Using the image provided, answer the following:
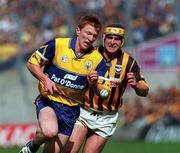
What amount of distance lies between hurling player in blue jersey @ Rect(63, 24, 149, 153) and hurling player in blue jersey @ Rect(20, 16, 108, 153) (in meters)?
0.12

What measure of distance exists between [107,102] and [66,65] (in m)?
0.68

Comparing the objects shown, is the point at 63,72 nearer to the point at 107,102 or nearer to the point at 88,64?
the point at 88,64

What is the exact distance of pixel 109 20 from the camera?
781 inches

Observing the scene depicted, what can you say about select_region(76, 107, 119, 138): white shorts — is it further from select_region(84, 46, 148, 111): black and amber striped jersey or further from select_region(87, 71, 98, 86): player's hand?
select_region(87, 71, 98, 86): player's hand

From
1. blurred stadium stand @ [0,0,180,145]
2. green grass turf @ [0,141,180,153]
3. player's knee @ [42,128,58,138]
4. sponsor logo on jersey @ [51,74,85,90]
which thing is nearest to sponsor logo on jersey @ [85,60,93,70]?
sponsor logo on jersey @ [51,74,85,90]

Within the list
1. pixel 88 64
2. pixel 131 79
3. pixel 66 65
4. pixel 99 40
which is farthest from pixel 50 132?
pixel 99 40

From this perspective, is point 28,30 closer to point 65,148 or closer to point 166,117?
point 166,117

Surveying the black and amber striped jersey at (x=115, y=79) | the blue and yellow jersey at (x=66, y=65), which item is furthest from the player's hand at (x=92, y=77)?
the black and amber striped jersey at (x=115, y=79)

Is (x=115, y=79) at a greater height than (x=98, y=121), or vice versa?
(x=115, y=79)

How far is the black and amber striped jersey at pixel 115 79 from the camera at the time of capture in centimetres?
871

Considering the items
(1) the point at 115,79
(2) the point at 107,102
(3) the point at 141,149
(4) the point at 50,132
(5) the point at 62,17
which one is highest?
(5) the point at 62,17

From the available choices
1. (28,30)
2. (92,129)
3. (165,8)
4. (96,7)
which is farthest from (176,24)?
(92,129)

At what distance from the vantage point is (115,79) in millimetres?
8703

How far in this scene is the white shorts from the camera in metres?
8.78
